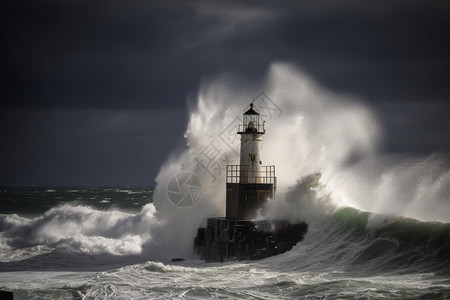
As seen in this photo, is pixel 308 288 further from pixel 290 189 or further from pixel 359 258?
pixel 290 189

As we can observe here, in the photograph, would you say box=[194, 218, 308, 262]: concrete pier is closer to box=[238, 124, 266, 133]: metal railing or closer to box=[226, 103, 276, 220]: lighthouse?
box=[226, 103, 276, 220]: lighthouse

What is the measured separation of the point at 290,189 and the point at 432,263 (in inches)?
278

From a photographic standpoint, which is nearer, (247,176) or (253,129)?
(247,176)

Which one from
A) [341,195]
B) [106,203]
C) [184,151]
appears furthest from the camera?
[106,203]

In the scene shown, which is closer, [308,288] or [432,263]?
[308,288]

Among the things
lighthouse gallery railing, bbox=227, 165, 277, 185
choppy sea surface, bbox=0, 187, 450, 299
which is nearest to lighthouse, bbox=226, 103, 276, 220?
lighthouse gallery railing, bbox=227, 165, 277, 185

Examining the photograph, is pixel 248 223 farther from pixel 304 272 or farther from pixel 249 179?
pixel 304 272

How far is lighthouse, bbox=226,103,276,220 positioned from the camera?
22.2 metres

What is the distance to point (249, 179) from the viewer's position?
22.5m

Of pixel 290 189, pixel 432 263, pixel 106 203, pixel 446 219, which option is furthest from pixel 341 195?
pixel 106 203

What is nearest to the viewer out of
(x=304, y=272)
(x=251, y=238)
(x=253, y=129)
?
(x=304, y=272)

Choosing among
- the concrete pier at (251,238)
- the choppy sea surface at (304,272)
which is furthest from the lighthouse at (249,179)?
the choppy sea surface at (304,272)

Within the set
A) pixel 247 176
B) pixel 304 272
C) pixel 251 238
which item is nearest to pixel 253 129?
pixel 247 176

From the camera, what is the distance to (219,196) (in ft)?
81.2
